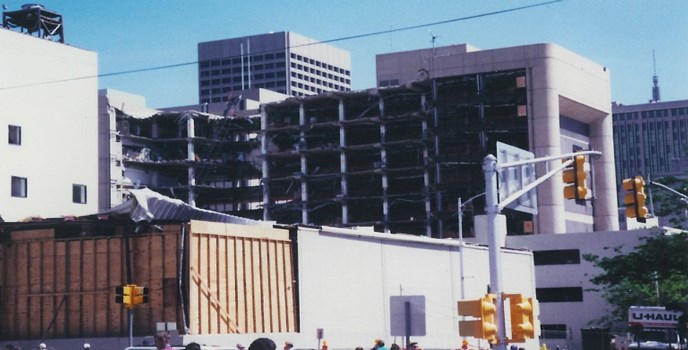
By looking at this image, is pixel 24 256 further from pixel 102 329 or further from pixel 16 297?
pixel 102 329

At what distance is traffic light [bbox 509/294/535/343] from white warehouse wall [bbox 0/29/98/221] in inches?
2195

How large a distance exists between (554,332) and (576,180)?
7036 centimetres

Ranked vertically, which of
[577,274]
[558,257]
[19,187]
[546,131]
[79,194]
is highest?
[546,131]

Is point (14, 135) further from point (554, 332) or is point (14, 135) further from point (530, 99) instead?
point (530, 99)

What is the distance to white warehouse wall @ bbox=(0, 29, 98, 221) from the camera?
73250mm

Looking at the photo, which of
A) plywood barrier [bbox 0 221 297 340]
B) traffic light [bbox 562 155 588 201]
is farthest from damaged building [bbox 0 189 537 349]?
traffic light [bbox 562 155 588 201]

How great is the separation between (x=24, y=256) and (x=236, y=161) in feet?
318

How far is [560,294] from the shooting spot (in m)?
94.7

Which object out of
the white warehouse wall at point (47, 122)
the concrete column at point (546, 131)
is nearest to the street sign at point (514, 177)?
the white warehouse wall at point (47, 122)

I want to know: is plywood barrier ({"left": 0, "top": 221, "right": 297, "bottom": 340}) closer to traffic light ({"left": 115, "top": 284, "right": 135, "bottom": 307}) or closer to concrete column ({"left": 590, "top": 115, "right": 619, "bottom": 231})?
traffic light ({"left": 115, "top": 284, "right": 135, "bottom": 307})

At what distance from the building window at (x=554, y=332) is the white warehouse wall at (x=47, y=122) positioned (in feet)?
127

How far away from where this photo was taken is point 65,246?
4044cm

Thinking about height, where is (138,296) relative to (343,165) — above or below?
below

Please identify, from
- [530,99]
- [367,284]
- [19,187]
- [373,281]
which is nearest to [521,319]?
[367,284]
